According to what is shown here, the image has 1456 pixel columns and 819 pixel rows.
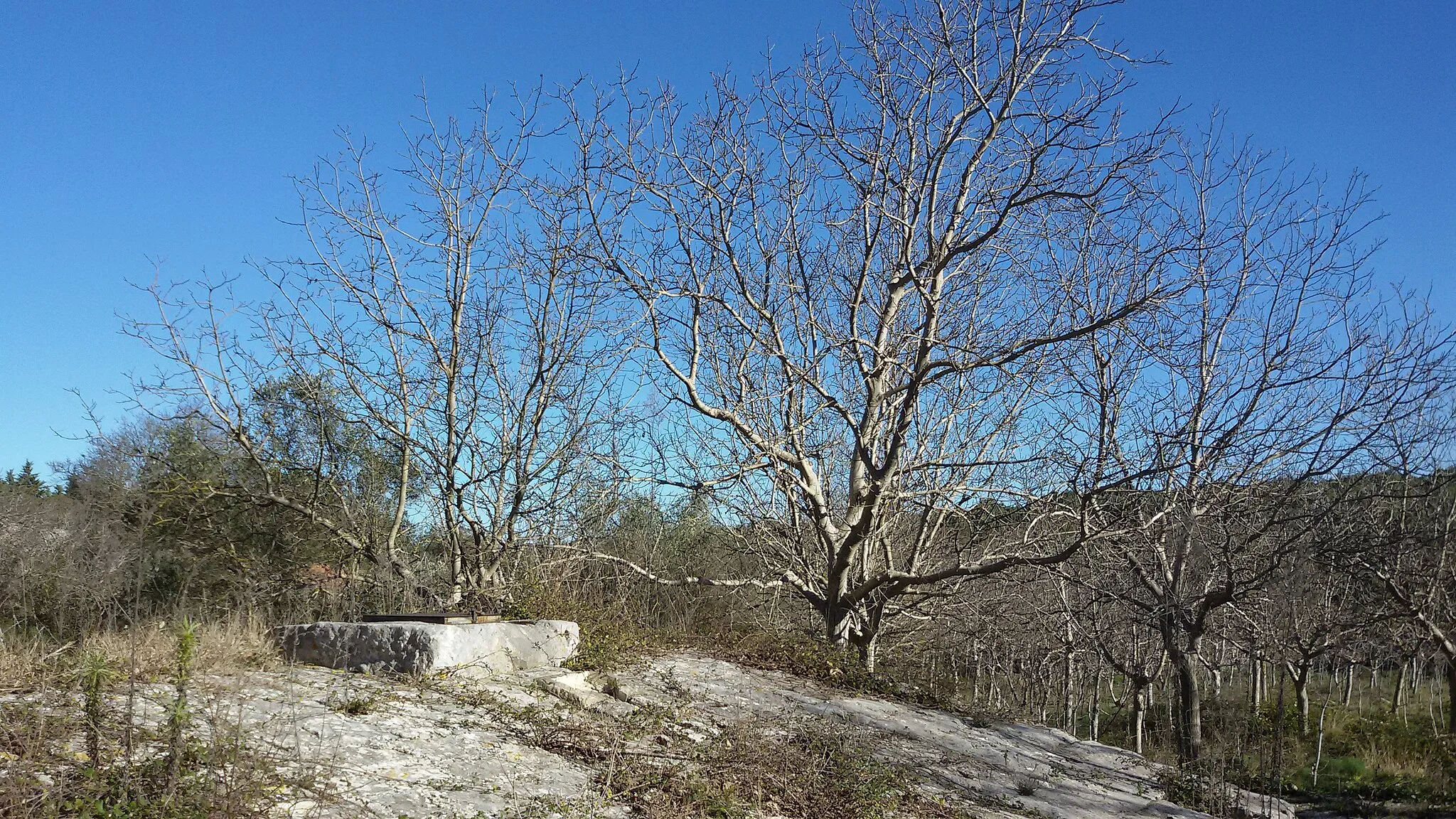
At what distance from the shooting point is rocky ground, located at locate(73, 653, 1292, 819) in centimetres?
425

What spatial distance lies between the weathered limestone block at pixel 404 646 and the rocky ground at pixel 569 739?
14 centimetres

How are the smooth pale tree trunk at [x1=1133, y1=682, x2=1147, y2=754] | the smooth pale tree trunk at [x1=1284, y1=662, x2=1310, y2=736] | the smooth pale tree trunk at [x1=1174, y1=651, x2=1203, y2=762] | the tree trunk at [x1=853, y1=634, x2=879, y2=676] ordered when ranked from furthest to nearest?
the smooth pale tree trunk at [x1=1284, y1=662, x2=1310, y2=736] → the smooth pale tree trunk at [x1=1133, y1=682, x2=1147, y2=754] → the smooth pale tree trunk at [x1=1174, y1=651, x2=1203, y2=762] → the tree trunk at [x1=853, y1=634, x2=879, y2=676]

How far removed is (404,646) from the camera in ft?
20.9

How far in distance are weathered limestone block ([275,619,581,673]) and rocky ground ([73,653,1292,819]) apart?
0.14m

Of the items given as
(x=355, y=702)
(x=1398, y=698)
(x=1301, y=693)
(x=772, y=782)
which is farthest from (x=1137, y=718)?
(x=1398, y=698)

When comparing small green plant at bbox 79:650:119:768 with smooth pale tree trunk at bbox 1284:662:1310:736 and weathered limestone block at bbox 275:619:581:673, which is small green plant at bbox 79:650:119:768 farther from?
smooth pale tree trunk at bbox 1284:662:1310:736


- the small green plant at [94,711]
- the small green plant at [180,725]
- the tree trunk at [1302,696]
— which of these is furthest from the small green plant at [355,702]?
the tree trunk at [1302,696]

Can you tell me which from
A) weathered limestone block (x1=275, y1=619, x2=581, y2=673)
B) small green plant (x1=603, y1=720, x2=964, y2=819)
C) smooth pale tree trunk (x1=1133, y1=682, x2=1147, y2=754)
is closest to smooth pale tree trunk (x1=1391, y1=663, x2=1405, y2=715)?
smooth pale tree trunk (x1=1133, y1=682, x2=1147, y2=754)

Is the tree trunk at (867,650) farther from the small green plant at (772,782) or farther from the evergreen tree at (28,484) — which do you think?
the evergreen tree at (28,484)

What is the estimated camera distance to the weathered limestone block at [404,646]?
6293 mm

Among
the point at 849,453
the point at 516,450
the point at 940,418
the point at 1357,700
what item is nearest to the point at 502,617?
the point at 516,450

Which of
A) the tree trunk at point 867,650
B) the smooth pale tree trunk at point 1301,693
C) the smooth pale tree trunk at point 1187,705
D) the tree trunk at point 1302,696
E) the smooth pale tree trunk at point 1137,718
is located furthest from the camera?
the tree trunk at point 1302,696

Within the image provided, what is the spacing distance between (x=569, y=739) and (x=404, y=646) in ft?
5.07

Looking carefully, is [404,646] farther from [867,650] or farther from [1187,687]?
[1187,687]
